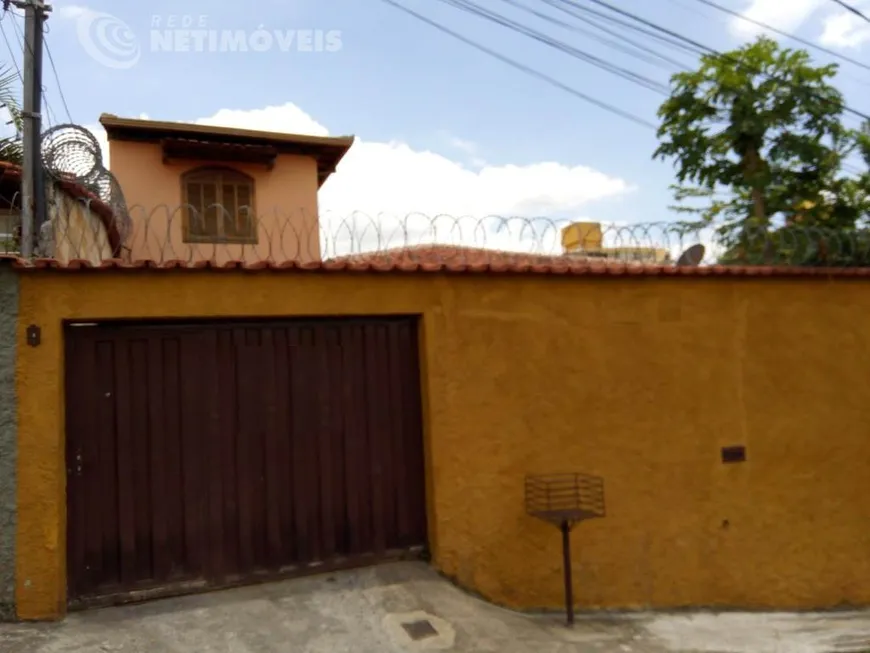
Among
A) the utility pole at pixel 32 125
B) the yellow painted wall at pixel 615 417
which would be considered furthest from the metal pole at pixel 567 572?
the utility pole at pixel 32 125

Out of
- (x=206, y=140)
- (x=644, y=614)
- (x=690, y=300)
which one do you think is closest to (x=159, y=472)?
(x=644, y=614)

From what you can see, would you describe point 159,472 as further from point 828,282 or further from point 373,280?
point 828,282

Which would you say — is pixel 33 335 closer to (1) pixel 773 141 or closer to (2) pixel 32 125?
(2) pixel 32 125

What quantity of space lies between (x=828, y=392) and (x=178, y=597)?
5.64 m

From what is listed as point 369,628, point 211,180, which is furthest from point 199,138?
point 369,628

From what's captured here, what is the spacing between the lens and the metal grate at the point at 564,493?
4.80m

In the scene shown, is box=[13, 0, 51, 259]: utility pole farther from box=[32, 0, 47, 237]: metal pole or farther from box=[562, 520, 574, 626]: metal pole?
box=[562, 520, 574, 626]: metal pole

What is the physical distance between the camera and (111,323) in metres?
4.08

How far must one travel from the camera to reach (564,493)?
191 inches

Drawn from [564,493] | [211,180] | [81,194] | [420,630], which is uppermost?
[211,180]

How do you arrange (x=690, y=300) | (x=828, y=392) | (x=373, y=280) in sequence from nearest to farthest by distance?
(x=373, y=280), (x=690, y=300), (x=828, y=392)

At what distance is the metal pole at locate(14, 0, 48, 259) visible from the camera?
4.88 m

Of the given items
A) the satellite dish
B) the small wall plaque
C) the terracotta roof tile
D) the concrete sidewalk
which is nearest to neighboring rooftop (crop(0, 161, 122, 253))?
the terracotta roof tile

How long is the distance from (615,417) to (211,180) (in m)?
9.40
